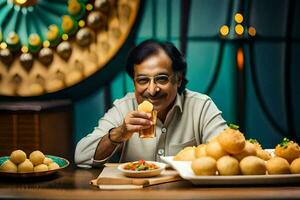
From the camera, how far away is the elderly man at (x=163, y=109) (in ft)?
9.83

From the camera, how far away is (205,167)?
1892 mm

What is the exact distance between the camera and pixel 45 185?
6.66ft

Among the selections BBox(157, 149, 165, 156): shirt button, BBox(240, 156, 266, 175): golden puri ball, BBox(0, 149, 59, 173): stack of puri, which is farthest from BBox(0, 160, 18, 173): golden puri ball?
BBox(157, 149, 165, 156): shirt button

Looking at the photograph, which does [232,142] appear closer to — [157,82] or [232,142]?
[232,142]

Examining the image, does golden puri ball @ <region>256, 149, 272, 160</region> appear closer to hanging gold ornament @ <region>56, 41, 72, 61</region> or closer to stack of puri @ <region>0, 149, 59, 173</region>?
stack of puri @ <region>0, 149, 59, 173</region>

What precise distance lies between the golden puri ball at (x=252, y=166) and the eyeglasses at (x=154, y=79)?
1.24m

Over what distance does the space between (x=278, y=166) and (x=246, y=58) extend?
2.44 metres

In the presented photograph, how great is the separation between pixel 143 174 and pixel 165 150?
0.96 meters

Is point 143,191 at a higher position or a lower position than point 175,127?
lower

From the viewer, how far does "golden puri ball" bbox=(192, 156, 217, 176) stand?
6.21 feet

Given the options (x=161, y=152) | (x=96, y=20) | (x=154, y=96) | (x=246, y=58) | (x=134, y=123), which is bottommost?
(x=161, y=152)

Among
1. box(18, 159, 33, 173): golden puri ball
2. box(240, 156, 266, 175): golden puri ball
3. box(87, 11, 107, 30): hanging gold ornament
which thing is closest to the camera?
box(240, 156, 266, 175): golden puri ball

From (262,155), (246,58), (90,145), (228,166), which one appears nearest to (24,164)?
(90,145)

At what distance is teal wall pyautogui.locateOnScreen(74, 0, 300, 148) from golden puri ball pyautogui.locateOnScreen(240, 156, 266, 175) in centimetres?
244
